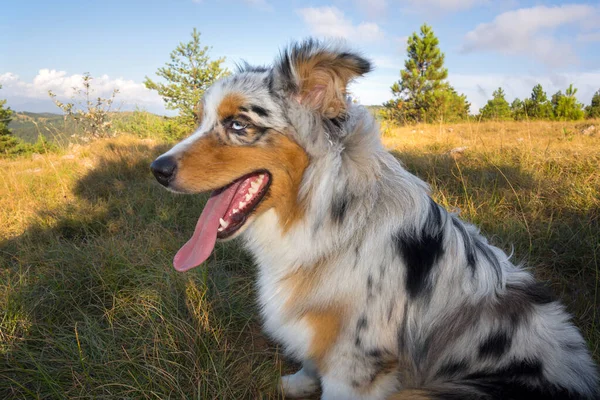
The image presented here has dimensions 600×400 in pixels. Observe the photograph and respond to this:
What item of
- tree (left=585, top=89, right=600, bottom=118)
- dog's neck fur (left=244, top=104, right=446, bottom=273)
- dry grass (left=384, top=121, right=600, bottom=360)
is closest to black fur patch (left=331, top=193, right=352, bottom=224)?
dog's neck fur (left=244, top=104, right=446, bottom=273)

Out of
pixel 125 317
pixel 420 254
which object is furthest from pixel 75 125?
pixel 420 254

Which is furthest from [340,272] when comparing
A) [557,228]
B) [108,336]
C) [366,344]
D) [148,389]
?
[557,228]

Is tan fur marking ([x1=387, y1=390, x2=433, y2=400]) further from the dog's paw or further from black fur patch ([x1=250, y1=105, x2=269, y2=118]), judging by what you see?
black fur patch ([x1=250, y1=105, x2=269, y2=118])

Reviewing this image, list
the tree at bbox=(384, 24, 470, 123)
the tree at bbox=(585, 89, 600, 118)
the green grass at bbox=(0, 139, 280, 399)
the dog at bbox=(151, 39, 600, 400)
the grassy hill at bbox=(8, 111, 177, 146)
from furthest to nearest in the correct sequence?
1. the tree at bbox=(384, 24, 470, 123)
2. the tree at bbox=(585, 89, 600, 118)
3. the grassy hill at bbox=(8, 111, 177, 146)
4. the green grass at bbox=(0, 139, 280, 399)
5. the dog at bbox=(151, 39, 600, 400)

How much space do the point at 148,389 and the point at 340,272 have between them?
149 centimetres

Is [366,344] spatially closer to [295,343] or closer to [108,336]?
[295,343]

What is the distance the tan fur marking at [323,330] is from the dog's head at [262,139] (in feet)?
1.83

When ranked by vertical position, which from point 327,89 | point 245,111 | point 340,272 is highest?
point 327,89

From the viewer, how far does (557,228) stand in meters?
4.27

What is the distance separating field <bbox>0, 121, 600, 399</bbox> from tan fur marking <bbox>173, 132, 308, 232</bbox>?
1.26 metres

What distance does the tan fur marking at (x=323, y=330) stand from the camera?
6.78ft

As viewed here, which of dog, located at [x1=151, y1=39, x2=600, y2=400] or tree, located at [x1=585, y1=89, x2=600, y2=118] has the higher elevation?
tree, located at [x1=585, y1=89, x2=600, y2=118]

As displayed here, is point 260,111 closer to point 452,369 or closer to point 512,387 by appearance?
point 452,369

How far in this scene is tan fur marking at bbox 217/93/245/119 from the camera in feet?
7.21
